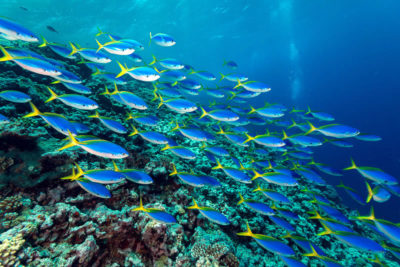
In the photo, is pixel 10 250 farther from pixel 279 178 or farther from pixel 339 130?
pixel 339 130

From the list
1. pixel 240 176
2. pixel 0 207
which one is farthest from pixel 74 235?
pixel 240 176

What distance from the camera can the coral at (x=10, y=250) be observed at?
1.95 m

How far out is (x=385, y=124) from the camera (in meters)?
28.0

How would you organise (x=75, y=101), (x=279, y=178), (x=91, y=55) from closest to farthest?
(x=75, y=101) < (x=279, y=178) < (x=91, y=55)

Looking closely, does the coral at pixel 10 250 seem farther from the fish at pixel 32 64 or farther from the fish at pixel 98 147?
the fish at pixel 32 64

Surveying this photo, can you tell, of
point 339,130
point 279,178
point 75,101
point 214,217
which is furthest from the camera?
point 339,130

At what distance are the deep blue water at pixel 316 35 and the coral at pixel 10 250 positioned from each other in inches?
895

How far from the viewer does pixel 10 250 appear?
2.00 m

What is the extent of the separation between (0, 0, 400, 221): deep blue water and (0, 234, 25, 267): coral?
22733 millimetres

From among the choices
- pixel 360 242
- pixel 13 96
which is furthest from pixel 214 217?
pixel 13 96

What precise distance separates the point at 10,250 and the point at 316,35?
62.2 meters

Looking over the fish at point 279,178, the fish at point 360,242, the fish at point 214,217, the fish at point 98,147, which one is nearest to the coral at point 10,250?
the fish at point 98,147

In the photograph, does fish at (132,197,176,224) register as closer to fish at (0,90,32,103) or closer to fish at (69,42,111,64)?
fish at (0,90,32,103)

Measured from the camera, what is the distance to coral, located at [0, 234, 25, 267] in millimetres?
1945
